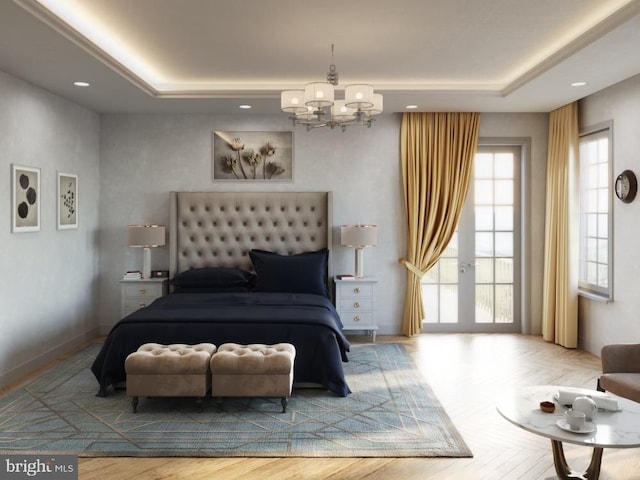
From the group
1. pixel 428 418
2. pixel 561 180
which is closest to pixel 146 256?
pixel 428 418

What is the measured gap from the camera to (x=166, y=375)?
11.9 ft

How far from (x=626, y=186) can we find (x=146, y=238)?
4.61 metres

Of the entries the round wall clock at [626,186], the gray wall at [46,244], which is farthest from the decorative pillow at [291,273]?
the round wall clock at [626,186]

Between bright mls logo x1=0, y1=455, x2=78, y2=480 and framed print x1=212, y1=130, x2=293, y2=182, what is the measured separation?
147 inches

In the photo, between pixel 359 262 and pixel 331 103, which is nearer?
pixel 331 103

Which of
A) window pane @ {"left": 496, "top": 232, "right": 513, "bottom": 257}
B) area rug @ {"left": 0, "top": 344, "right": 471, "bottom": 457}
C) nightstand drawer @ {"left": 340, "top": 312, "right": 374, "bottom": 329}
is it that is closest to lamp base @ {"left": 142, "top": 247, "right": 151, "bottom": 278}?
area rug @ {"left": 0, "top": 344, "right": 471, "bottom": 457}

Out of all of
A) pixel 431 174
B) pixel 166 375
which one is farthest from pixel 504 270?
pixel 166 375

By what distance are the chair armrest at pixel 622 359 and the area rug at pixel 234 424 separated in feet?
3.71

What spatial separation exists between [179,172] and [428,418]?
3925 millimetres

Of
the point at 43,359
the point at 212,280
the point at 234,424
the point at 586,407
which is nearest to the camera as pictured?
the point at 586,407

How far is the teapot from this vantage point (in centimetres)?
247

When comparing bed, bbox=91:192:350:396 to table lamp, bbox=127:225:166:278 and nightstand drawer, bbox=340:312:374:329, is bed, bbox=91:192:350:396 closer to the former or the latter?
table lamp, bbox=127:225:166:278

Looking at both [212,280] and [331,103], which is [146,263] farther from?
[331,103]

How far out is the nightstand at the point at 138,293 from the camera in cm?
568
